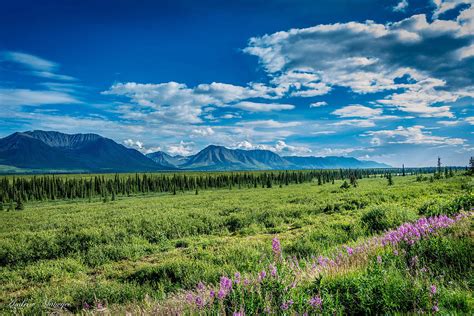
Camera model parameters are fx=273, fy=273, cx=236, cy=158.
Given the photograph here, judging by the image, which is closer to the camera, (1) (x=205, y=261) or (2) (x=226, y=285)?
(2) (x=226, y=285)

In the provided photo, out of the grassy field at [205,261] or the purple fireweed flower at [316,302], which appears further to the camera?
the grassy field at [205,261]

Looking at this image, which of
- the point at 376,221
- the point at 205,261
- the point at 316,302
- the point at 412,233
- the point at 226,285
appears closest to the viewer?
the point at 316,302

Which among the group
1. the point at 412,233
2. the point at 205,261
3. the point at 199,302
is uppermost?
the point at 412,233

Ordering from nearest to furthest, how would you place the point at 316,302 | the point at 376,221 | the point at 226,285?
1. the point at 316,302
2. the point at 226,285
3. the point at 376,221

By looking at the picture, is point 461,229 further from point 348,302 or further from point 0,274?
point 0,274

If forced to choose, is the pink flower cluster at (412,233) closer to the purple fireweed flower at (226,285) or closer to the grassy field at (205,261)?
the grassy field at (205,261)

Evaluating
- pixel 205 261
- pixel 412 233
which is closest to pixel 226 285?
pixel 412 233

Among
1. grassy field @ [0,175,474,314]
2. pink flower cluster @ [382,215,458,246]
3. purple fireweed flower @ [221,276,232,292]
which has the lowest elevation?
grassy field @ [0,175,474,314]

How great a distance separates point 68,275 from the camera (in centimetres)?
1202

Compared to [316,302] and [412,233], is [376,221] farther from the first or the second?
[316,302]

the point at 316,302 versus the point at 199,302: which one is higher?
the point at 316,302

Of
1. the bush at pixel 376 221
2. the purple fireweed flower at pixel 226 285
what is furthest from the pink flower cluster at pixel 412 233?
the bush at pixel 376 221

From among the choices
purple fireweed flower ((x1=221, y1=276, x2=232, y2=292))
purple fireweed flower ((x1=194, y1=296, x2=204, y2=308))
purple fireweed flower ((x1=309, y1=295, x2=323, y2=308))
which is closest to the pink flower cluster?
purple fireweed flower ((x1=309, y1=295, x2=323, y2=308))

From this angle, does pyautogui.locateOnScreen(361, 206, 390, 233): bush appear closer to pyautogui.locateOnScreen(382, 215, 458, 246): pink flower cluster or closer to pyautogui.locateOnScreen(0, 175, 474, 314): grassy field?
pyautogui.locateOnScreen(0, 175, 474, 314): grassy field
